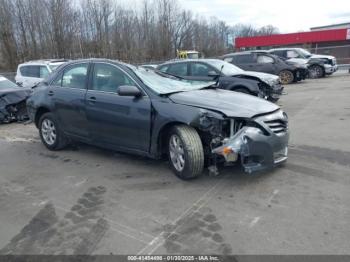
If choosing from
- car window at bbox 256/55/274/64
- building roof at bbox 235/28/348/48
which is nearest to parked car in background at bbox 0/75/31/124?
car window at bbox 256/55/274/64

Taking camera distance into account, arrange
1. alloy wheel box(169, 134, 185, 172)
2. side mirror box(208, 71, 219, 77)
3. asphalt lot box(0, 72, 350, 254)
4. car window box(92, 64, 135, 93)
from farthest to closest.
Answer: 1. side mirror box(208, 71, 219, 77)
2. car window box(92, 64, 135, 93)
3. alloy wheel box(169, 134, 185, 172)
4. asphalt lot box(0, 72, 350, 254)

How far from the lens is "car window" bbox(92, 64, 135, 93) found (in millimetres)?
5406

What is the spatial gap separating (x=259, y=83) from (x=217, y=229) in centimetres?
729

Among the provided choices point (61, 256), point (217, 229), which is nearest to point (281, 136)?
point (217, 229)

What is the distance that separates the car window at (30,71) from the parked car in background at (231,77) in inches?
277

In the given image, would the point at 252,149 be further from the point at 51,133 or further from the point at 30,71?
the point at 30,71

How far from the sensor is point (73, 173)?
5.40 meters

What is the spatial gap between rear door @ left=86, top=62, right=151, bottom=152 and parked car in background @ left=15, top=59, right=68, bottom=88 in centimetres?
1008

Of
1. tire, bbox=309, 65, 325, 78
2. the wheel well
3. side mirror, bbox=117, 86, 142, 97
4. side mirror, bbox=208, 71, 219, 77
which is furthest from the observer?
tire, bbox=309, 65, 325, 78

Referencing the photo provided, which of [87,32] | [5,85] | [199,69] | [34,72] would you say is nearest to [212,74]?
[199,69]

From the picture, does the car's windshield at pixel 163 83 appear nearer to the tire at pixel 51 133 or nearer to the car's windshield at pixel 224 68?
the tire at pixel 51 133

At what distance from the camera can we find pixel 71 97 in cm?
603

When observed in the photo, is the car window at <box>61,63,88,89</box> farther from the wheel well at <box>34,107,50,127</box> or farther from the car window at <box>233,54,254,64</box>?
the car window at <box>233,54,254,64</box>

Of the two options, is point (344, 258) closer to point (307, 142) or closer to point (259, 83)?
point (307, 142)
